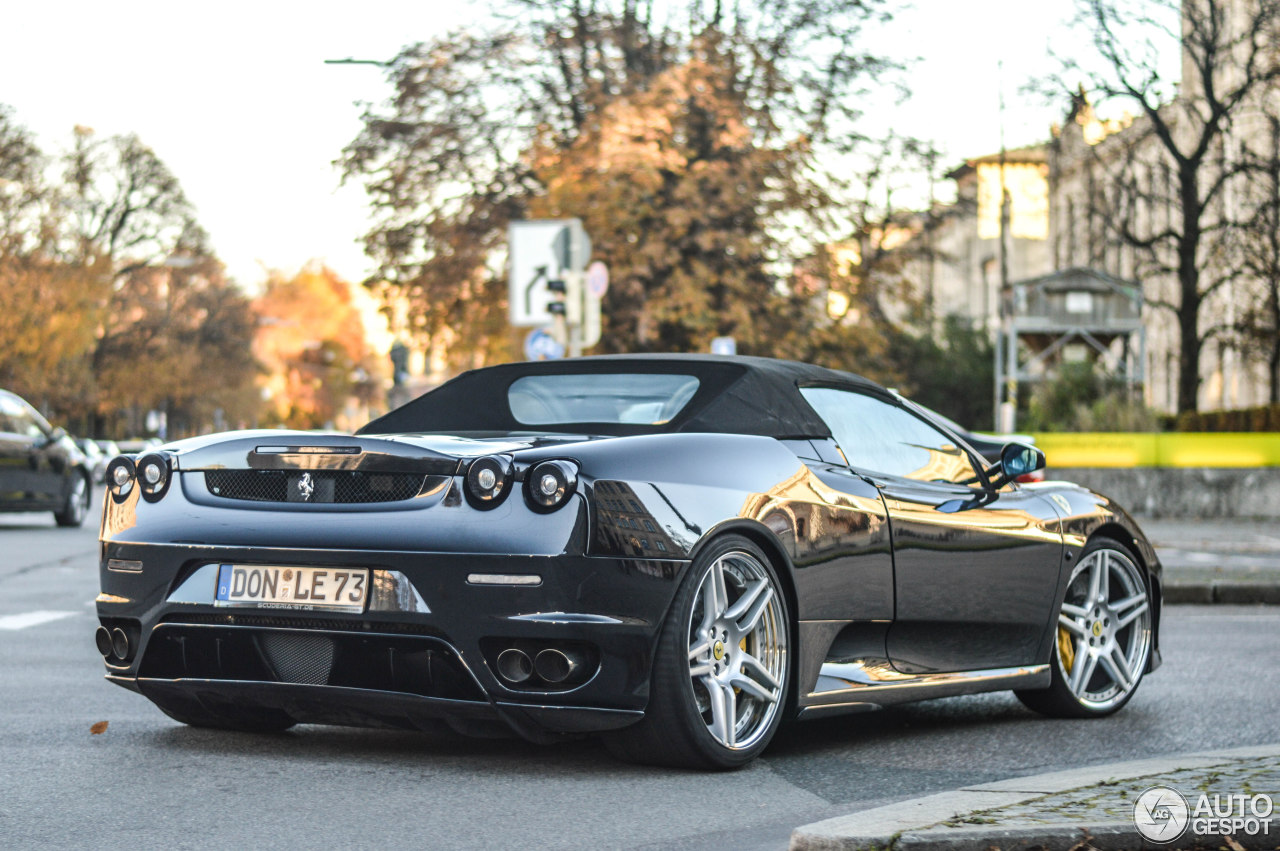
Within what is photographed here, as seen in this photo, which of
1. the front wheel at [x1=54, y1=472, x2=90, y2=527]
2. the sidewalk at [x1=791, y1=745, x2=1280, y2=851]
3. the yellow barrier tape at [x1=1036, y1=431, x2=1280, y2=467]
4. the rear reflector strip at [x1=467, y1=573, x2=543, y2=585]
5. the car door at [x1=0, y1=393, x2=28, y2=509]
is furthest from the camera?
the yellow barrier tape at [x1=1036, y1=431, x2=1280, y2=467]

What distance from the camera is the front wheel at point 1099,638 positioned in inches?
283

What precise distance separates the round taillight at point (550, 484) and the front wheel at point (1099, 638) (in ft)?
8.57

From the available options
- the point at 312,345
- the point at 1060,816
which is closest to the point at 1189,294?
the point at 1060,816

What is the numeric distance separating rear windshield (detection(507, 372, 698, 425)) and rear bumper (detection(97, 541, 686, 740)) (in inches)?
36.2

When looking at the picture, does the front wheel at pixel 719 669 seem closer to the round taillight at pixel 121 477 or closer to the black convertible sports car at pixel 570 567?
the black convertible sports car at pixel 570 567

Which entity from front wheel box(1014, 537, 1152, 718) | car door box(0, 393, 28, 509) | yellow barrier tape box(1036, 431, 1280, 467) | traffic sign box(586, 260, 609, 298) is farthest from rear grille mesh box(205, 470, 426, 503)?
yellow barrier tape box(1036, 431, 1280, 467)

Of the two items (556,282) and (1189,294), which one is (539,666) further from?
(1189,294)

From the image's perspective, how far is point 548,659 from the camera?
5.22m

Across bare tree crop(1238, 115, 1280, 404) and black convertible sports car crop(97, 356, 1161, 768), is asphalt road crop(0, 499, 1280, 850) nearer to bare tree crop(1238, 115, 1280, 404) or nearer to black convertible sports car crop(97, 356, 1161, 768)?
black convertible sports car crop(97, 356, 1161, 768)

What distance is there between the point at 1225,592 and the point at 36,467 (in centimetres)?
1425

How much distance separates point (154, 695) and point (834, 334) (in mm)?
27604

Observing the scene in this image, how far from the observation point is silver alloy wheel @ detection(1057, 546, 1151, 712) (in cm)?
723

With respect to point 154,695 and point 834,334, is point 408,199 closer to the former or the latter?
point 834,334

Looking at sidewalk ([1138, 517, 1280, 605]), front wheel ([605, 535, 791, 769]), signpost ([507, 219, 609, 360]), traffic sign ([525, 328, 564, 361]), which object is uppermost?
signpost ([507, 219, 609, 360])
